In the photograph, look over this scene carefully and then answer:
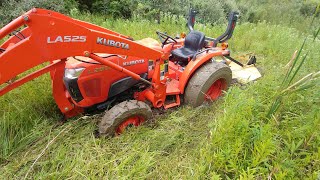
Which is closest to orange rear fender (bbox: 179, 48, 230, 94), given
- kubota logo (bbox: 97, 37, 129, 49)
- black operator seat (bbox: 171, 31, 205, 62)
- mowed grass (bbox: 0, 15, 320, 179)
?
black operator seat (bbox: 171, 31, 205, 62)

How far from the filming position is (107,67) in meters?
3.09

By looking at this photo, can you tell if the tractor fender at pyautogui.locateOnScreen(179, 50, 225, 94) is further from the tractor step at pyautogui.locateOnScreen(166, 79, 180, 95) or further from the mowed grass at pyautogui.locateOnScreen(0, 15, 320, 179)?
the mowed grass at pyautogui.locateOnScreen(0, 15, 320, 179)

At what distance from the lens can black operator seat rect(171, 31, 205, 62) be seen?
12.8 feet

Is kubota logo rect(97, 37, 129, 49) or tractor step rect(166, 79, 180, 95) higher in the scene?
kubota logo rect(97, 37, 129, 49)

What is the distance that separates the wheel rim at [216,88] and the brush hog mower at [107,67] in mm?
14

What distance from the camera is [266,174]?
2.04 meters

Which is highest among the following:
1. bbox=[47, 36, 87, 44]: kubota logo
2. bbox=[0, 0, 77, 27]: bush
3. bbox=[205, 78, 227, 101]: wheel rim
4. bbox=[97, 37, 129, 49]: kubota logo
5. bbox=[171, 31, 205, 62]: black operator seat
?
bbox=[47, 36, 87, 44]: kubota logo

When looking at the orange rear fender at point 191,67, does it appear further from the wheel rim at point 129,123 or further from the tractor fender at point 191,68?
the wheel rim at point 129,123

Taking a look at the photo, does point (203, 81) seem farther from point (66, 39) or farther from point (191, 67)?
point (66, 39)

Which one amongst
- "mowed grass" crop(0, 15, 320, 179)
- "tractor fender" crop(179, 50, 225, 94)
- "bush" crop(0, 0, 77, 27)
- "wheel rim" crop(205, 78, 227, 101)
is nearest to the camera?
"mowed grass" crop(0, 15, 320, 179)

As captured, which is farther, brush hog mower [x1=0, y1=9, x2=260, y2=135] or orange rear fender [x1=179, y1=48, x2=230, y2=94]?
orange rear fender [x1=179, y1=48, x2=230, y2=94]

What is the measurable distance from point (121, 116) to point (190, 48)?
5.40 feet

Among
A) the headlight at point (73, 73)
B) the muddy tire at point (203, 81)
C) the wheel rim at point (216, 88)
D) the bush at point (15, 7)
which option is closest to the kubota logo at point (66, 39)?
the headlight at point (73, 73)

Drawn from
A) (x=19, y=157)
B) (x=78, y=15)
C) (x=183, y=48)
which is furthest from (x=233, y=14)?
(x=78, y=15)
